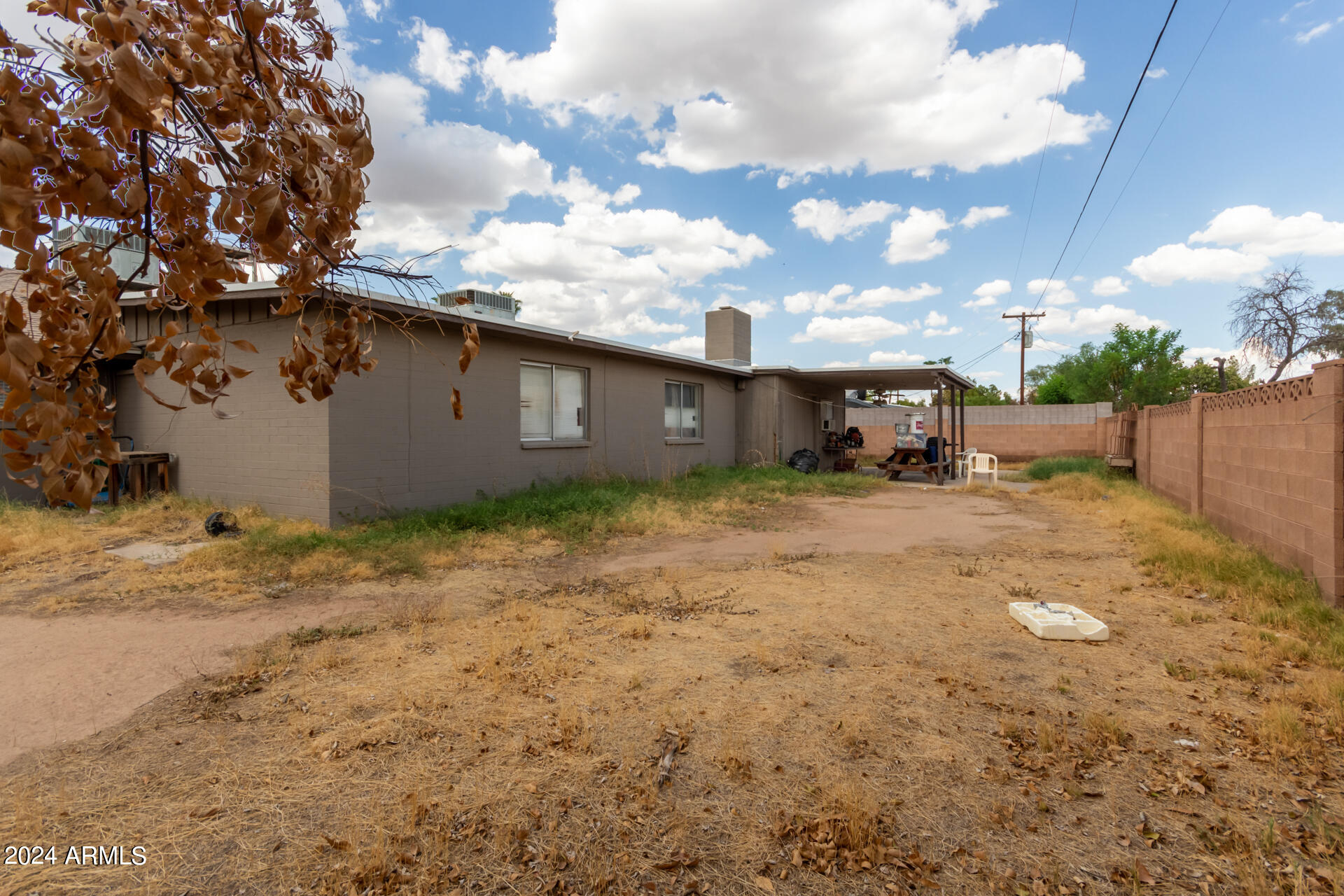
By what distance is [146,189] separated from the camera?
1280 millimetres

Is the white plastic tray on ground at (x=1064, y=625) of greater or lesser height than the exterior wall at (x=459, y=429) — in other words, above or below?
below

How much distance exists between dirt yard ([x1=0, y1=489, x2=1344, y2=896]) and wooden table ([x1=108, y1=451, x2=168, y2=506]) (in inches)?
199

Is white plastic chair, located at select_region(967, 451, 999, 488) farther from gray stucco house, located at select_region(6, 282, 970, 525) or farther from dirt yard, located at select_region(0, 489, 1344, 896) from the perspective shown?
dirt yard, located at select_region(0, 489, 1344, 896)

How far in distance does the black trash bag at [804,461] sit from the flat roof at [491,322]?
3233 mm

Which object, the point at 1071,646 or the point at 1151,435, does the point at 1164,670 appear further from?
the point at 1151,435

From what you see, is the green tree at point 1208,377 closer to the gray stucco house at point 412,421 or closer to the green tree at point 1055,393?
the green tree at point 1055,393

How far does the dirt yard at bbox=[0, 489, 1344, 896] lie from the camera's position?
2.22m

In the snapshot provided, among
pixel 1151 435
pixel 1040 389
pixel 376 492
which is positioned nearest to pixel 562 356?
pixel 376 492

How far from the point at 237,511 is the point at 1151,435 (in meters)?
14.6

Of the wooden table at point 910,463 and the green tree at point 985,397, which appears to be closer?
the wooden table at point 910,463

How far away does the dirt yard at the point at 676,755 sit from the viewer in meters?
2.22

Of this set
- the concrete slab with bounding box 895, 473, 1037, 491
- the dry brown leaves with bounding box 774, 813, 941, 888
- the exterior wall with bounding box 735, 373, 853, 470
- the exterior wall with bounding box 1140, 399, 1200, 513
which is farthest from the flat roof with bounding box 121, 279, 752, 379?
the exterior wall with bounding box 1140, 399, 1200, 513

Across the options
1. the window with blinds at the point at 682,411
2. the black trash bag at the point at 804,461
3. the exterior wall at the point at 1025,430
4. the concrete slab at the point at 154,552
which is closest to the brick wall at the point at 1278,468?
the black trash bag at the point at 804,461

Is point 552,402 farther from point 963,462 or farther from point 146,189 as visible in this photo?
point 963,462
